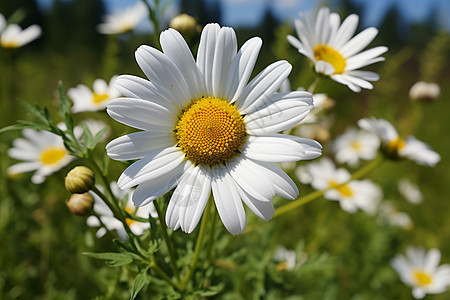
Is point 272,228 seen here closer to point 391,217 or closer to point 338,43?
point 338,43

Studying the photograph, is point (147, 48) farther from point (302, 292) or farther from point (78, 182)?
point (302, 292)

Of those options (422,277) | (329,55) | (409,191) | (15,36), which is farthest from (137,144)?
(409,191)

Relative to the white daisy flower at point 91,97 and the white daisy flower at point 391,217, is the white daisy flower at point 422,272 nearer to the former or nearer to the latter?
the white daisy flower at point 391,217

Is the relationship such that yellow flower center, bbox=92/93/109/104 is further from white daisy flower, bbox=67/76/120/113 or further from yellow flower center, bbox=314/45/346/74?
yellow flower center, bbox=314/45/346/74

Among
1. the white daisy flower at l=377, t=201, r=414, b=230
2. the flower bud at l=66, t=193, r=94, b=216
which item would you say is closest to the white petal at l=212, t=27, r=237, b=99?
the flower bud at l=66, t=193, r=94, b=216

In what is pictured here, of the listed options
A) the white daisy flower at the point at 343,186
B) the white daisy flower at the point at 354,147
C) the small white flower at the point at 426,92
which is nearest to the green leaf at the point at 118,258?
the white daisy flower at the point at 343,186

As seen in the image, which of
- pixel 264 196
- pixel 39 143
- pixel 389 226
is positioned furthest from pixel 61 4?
pixel 264 196

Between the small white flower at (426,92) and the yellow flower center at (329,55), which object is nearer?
the yellow flower center at (329,55)
